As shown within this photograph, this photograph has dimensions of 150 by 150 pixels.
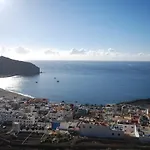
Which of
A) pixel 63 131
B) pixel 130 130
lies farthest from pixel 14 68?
pixel 130 130

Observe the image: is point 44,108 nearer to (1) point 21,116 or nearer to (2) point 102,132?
(1) point 21,116

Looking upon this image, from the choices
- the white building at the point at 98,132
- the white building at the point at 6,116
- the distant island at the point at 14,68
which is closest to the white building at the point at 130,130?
the white building at the point at 98,132

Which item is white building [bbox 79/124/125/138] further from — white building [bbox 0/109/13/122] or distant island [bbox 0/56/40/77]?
distant island [bbox 0/56/40/77]

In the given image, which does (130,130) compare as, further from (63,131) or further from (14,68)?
(14,68)

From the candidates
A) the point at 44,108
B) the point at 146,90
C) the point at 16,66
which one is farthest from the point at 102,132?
the point at 16,66

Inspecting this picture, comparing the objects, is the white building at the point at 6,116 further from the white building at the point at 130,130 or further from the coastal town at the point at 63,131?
the white building at the point at 130,130

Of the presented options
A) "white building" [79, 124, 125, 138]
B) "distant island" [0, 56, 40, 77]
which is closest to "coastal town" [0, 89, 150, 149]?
"white building" [79, 124, 125, 138]
